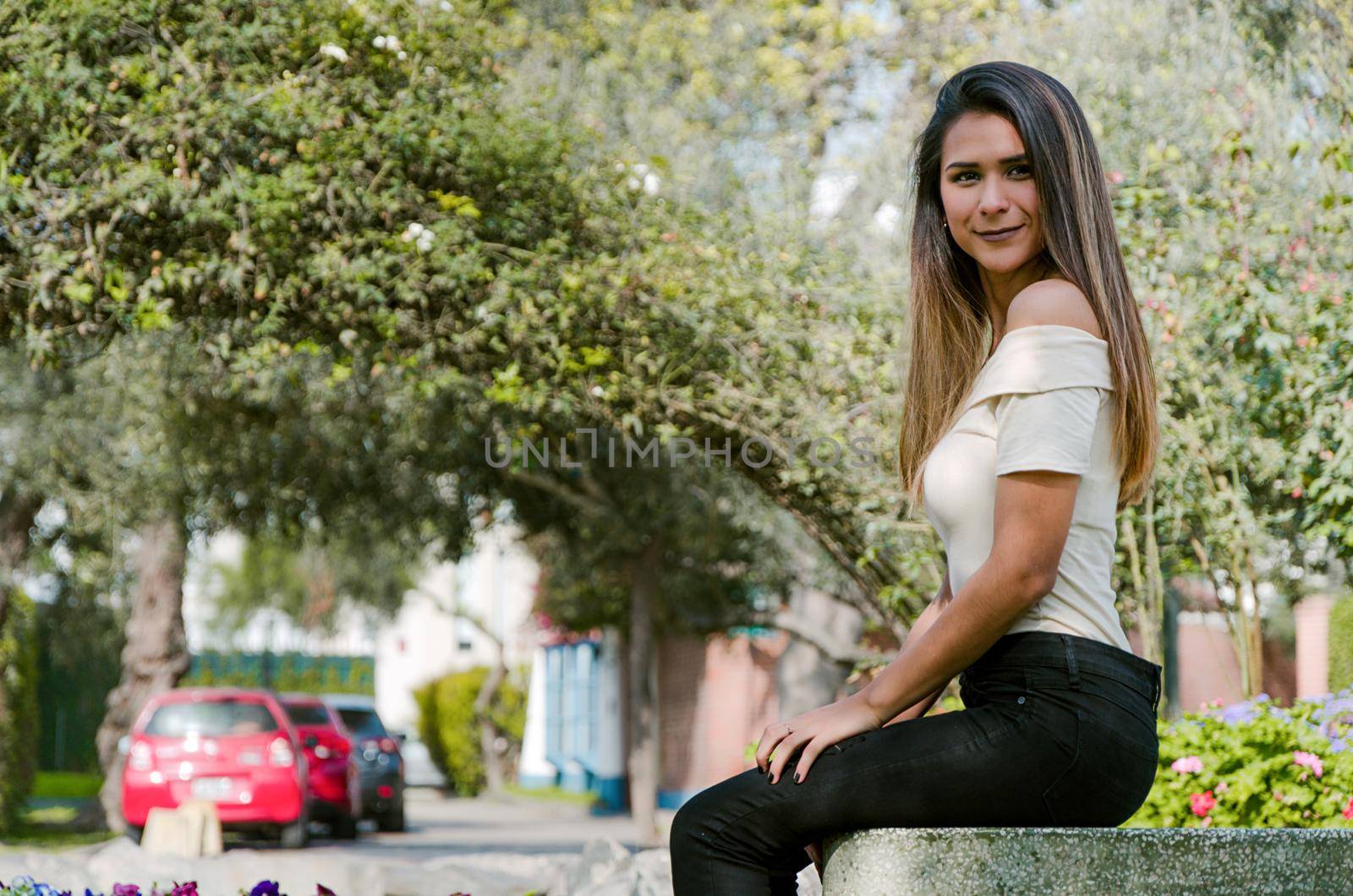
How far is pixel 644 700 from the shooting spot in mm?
17484

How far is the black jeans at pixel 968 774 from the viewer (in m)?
2.14

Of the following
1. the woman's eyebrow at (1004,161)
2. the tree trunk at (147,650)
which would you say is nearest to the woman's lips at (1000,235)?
the woman's eyebrow at (1004,161)

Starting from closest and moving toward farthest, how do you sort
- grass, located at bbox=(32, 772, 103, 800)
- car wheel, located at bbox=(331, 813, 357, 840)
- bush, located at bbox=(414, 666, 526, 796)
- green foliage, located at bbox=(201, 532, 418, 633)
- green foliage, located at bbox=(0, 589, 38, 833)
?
car wheel, located at bbox=(331, 813, 357, 840) → green foliage, located at bbox=(0, 589, 38, 833) → bush, located at bbox=(414, 666, 526, 796) → grass, located at bbox=(32, 772, 103, 800) → green foliage, located at bbox=(201, 532, 418, 633)

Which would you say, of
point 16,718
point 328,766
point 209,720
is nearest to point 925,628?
point 209,720

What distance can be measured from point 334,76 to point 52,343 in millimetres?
1717

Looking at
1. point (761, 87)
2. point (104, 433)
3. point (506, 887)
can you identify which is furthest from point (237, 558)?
point (506, 887)

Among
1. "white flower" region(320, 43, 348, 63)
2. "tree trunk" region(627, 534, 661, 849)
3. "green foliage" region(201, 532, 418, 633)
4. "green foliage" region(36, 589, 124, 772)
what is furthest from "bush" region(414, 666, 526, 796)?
"white flower" region(320, 43, 348, 63)

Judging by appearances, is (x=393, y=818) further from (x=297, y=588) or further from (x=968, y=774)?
(x=297, y=588)

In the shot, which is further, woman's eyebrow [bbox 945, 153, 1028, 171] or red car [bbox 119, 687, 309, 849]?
red car [bbox 119, 687, 309, 849]

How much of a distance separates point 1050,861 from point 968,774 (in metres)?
0.20

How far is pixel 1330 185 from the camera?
277 inches

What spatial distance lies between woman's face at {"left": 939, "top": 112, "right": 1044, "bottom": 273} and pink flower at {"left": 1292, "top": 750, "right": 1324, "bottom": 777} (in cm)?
369

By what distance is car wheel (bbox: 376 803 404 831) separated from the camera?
20.3 meters

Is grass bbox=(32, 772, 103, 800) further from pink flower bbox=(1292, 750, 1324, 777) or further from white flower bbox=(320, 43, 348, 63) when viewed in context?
pink flower bbox=(1292, 750, 1324, 777)
